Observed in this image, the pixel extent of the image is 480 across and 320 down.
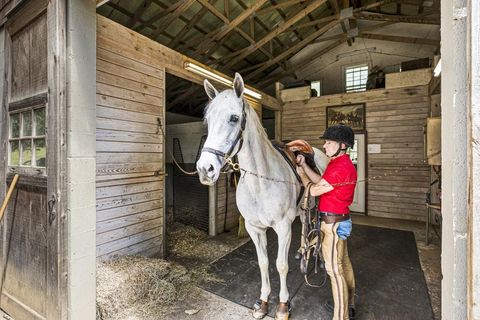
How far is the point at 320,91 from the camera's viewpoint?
6914mm

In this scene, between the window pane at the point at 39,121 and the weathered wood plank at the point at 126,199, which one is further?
the weathered wood plank at the point at 126,199

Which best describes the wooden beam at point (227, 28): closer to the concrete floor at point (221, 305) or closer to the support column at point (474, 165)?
the support column at point (474, 165)

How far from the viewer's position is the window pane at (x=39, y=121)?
162cm

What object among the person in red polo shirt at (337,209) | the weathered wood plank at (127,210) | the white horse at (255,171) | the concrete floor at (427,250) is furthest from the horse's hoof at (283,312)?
the weathered wood plank at (127,210)

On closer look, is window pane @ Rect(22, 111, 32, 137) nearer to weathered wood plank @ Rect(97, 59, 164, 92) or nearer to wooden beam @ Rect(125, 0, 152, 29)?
weathered wood plank @ Rect(97, 59, 164, 92)

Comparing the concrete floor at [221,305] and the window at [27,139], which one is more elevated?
the window at [27,139]

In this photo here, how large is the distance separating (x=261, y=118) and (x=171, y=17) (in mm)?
2641

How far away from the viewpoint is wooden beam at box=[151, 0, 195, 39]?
3647 mm

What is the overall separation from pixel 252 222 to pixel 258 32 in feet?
17.1

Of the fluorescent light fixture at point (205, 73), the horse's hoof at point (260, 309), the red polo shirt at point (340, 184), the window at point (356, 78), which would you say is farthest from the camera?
the window at point (356, 78)

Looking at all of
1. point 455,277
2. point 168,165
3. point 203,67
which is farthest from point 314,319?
point 168,165

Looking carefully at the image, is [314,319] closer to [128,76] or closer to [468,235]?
[468,235]

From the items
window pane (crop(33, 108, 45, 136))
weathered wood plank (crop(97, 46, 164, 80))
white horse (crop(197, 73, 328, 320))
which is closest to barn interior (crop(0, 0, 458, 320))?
weathered wood plank (crop(97, 46, 164, 80))

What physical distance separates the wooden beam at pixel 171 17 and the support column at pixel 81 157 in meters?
2.61
